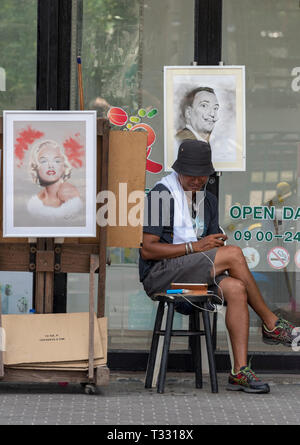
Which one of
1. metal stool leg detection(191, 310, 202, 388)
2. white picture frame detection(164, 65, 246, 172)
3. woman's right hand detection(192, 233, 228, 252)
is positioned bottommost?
metal stool leg detection(191, 310, 202, 388)

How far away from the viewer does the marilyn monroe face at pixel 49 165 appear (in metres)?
5.82

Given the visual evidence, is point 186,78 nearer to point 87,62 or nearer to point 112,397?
point 87,62

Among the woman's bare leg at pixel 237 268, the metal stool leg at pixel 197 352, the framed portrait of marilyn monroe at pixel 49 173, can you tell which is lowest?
the metal stool leg at pixel 197 352

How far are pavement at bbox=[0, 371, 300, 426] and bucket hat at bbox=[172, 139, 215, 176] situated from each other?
132cm

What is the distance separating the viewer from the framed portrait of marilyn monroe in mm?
5793

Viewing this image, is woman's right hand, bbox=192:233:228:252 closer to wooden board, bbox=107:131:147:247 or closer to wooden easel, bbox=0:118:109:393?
wooden board, bbox=107:131:147:247

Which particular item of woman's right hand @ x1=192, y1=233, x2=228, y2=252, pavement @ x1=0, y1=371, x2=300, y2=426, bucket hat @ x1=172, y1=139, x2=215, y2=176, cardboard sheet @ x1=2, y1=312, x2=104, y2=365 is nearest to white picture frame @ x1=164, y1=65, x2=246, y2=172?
bucket hat @ x1=172, y1=139, x2=215, y2=176

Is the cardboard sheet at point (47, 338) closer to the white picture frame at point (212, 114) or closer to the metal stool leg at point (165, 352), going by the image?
the metal stool leg at point (165, 352)

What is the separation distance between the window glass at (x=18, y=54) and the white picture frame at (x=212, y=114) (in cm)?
92

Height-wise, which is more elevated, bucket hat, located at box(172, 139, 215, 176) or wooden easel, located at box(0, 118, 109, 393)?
bucket hat, located at box(172, 139, 215, 176)

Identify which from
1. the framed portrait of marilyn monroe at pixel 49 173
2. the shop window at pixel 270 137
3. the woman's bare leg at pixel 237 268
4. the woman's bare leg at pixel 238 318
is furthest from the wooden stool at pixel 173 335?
the shop window at pixel 270 137

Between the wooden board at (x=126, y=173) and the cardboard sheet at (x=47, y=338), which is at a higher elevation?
the wooden board at (x=126, y=173)

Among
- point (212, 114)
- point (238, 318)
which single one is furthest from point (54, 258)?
point (212, 114)

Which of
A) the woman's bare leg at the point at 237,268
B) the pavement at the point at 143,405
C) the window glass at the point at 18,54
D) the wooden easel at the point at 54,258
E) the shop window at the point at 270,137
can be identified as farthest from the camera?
the shop window at the point at 270,137
